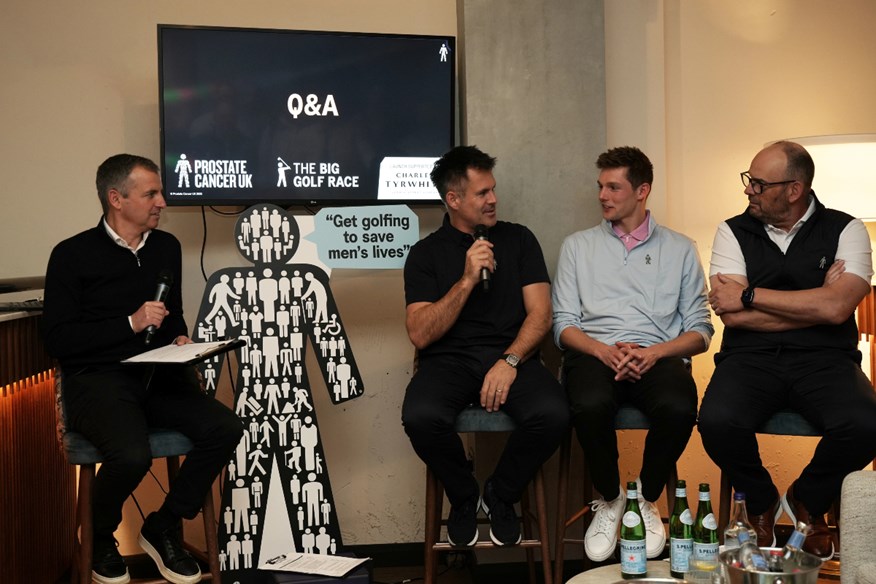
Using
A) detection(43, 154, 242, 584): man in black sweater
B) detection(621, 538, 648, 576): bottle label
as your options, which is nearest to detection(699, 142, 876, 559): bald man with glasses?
detection(621, 538, 648, 576): bottle label

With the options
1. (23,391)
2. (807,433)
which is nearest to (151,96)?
(23,391)

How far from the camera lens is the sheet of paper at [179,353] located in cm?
284

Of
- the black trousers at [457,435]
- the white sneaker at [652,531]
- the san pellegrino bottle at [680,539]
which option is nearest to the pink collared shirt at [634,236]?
the black trousers at [457,435]

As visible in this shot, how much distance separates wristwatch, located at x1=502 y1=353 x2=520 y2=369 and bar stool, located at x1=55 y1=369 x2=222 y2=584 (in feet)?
3.54

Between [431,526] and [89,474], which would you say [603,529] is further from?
[89,474]

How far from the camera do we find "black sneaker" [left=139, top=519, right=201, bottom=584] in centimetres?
298

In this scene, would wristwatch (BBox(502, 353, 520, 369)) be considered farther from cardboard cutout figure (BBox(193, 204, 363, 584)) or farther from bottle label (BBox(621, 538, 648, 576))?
bottle label (BBox(621, 538, 648, 576))

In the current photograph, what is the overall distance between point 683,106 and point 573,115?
2.17ft

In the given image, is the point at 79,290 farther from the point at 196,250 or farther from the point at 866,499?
the point at 866,499

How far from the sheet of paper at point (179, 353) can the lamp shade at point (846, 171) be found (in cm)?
234

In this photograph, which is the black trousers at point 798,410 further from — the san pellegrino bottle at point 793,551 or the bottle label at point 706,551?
the san pellegrino bottle at point 793,551

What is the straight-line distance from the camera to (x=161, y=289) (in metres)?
3.06

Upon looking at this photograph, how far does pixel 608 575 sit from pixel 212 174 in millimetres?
2139

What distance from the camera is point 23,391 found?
3293 millimetres
